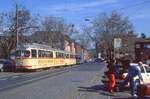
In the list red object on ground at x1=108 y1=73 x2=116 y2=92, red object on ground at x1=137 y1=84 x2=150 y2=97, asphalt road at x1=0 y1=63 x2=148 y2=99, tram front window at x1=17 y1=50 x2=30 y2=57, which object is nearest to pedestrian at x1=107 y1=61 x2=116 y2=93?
red object on ground at x1=108 y1=73 x2=116 y2=92

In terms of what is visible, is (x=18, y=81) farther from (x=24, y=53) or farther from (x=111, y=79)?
(x=24, y=53)

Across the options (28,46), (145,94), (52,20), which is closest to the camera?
(145,94)

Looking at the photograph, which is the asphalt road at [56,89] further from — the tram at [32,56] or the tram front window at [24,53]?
the tram front window at [24,53]

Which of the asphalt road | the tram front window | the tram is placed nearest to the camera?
the asphalt road

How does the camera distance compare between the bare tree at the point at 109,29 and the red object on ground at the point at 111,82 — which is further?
the bare tree at the point at 109,29

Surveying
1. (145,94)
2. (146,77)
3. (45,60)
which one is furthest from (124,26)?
(145,94)

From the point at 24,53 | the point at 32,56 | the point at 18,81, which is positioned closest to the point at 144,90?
the point at 18,81

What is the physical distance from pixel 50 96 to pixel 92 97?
1.97m

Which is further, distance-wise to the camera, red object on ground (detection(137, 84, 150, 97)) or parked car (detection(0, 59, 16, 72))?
parked car (detection(0, 59, 16, 72))

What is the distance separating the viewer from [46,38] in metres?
116

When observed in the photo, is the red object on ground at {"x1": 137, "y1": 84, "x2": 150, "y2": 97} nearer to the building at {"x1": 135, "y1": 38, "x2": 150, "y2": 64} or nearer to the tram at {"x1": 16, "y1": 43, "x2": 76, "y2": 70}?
the building at {"x1": 135, "y1": 38, "x2": 150, "y2": 64}

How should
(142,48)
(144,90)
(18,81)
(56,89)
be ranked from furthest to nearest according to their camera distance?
(18,81) < (142,48) < (56,89) < (144,90)

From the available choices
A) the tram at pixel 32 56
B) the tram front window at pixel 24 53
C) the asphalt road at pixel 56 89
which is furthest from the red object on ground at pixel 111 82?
the tram front window at pixel 24 53

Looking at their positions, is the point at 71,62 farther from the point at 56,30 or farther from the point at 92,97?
the point at 92,97
